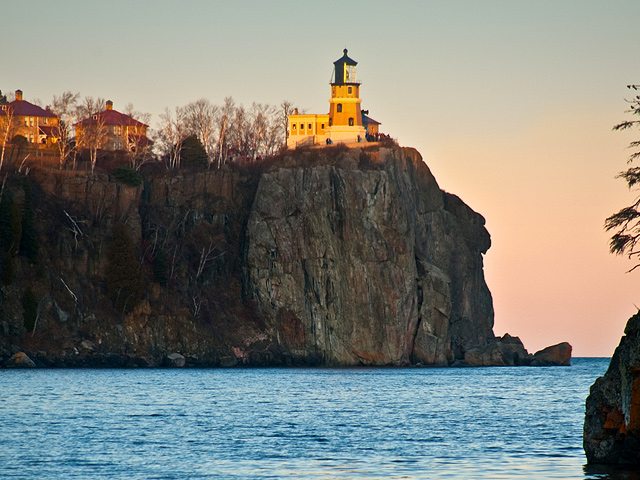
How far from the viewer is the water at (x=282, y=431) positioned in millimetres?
33031

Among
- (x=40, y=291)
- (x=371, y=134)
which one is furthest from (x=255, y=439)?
(x=371, y=134)

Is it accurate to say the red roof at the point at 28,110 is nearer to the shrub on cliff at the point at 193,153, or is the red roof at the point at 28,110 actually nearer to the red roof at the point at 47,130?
the red roof at the point at 47,130

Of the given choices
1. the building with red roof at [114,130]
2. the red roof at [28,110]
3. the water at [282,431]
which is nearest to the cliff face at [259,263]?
the building with red roof at [114,130]

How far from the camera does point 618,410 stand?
30.7 m

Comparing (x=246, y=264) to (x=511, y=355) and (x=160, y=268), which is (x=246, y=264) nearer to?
(x=160, y=268)

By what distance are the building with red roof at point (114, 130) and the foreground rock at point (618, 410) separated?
342 ft

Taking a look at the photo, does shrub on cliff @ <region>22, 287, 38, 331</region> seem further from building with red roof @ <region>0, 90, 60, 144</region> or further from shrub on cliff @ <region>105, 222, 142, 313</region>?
building with red roof @ <region>0, 90, 60, 144</region>

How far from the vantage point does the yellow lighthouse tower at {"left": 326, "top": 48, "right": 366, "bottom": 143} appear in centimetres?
15062

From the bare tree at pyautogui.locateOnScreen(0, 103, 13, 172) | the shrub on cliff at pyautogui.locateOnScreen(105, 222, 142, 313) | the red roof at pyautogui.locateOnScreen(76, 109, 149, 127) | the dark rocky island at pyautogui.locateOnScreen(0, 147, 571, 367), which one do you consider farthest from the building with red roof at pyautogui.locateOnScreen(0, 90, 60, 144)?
the shrub on cliff at pyautogui.locateOnScreen(105, 222, 142, 313)

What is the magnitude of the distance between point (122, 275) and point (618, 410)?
90.5 meters

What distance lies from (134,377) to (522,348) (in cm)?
7674

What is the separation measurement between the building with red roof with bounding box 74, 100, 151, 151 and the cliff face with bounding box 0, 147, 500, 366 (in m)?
7.54

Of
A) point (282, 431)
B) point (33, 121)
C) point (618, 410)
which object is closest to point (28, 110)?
point (33, 121)

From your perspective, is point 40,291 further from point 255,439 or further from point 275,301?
point 255,439
